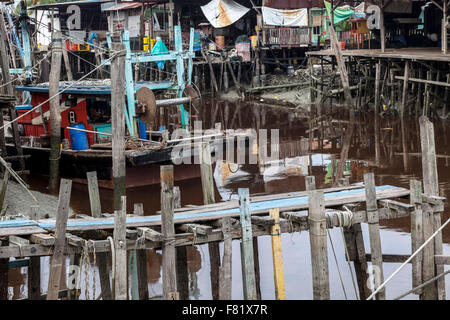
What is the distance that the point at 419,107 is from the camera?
23.1m

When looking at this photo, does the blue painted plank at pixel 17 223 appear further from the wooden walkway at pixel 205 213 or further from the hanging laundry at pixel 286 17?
the hanging laundry at pixel 286 17

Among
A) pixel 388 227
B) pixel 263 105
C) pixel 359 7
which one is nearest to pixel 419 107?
pixel 263 105

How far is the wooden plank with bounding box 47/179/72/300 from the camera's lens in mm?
7344

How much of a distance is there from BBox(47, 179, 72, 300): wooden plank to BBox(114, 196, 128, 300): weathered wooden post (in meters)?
0.57

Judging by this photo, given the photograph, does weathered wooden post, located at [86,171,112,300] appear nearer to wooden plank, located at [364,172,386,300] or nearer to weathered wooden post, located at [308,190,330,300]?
weathered wooden post, located at [308,190,330,300]

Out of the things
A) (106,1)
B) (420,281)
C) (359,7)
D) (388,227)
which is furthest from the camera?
(106,1)

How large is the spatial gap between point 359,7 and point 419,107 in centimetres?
1506

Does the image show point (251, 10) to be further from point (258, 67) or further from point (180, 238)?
point (180, 238)

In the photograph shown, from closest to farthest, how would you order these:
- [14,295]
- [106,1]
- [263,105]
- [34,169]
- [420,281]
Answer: [420,281], [14,295], [34,169], [263,105], [106,1]

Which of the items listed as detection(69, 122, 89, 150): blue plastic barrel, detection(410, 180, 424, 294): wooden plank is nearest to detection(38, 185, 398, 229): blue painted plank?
detection(410, 180, 424, 294): wooden plank

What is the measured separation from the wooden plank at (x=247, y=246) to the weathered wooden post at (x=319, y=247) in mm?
670

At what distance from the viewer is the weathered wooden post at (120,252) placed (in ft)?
23.6

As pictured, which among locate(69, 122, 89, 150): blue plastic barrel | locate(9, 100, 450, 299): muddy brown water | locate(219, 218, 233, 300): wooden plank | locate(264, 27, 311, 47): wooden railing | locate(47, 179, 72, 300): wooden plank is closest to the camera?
locate(47, 179, 72, 300): wooden plank

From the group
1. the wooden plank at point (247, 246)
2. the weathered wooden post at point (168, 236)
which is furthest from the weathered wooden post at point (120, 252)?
the wooden plank at point (247, 246)
